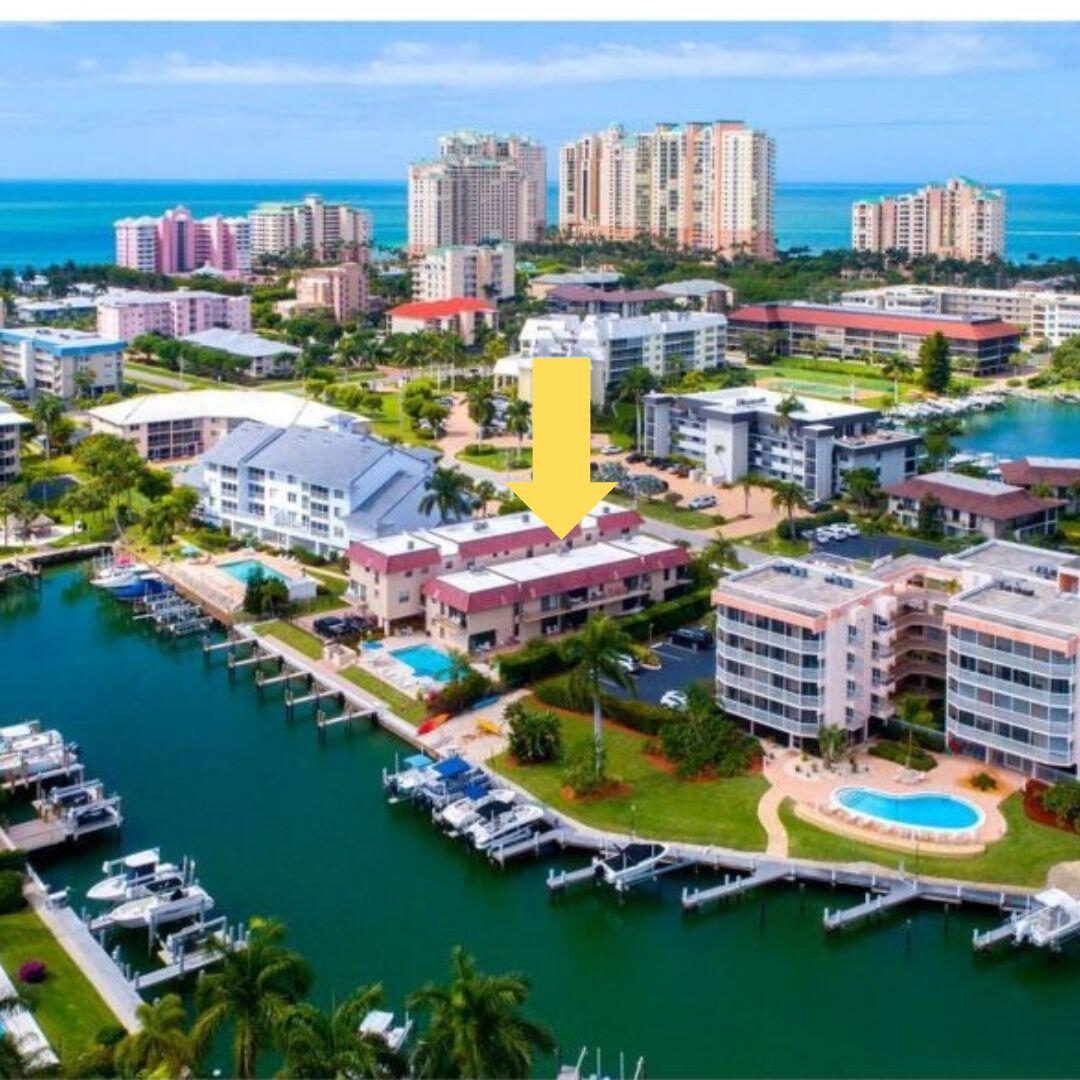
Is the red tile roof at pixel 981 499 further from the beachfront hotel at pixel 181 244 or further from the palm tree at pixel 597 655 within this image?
the beachfront hotel at pixel 181 244

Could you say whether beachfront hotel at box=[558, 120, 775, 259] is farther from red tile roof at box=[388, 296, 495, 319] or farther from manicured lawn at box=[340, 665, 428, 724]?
manicured lawn at box=[340, 665, 428, 724]

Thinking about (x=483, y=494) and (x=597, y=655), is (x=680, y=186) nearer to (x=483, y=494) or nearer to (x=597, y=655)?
(x=483, y=494)

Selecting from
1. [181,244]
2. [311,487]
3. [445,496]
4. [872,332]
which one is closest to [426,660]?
[445,496]

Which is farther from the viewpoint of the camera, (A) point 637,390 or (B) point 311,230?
(B) point 311,230

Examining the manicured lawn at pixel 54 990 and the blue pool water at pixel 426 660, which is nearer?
the manicured lawn at pixel 54 990

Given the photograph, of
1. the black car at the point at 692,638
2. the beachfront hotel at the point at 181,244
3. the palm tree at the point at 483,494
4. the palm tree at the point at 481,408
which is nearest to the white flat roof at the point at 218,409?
the palm tree at the point at 481,408

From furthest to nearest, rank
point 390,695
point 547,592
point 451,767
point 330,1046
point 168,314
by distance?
point 168,314 → point 547,592 → point 390,695 → point 451,767 → point 330,1046

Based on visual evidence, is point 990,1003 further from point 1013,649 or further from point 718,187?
point 718,187
